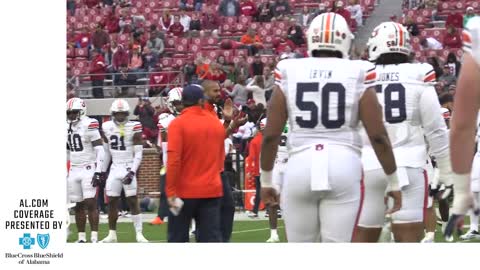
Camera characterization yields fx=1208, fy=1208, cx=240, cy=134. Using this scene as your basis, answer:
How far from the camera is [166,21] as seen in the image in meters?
24.5

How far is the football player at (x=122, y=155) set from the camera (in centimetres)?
1337

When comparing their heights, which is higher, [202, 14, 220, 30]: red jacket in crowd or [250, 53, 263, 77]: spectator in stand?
[202, 14, 220, 30]: red jacket in crowd

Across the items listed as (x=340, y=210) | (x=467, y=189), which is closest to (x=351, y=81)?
(x=340, y=210)

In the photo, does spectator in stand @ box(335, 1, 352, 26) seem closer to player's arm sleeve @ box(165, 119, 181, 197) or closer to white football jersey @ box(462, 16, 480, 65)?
player's arm sleeve @ box(165, 119, 181, 197)

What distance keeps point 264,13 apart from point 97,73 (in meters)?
3.68

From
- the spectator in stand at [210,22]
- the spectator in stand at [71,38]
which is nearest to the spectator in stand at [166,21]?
the spectator in stand at [210,22]

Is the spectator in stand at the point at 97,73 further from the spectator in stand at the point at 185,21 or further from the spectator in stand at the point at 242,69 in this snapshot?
the spectator in stand at the point at 242,69

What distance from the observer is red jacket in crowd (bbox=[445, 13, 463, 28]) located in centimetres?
2172

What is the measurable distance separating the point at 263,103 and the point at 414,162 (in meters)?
11.7

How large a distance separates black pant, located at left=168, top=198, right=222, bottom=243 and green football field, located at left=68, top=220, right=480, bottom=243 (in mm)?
4269

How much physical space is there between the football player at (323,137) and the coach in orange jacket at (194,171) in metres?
2.02

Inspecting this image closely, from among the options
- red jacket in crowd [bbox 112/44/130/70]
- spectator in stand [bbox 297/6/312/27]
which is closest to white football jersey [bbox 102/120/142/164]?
red jacket in crowd [bbox 112/44/130/70]

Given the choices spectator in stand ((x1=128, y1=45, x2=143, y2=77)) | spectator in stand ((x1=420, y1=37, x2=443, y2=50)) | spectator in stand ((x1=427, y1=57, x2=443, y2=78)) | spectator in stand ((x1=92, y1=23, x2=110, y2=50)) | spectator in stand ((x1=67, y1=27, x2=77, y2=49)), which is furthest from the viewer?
spectator in stand ((x1=67, y1=27, x2=77, y2=49))
